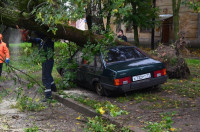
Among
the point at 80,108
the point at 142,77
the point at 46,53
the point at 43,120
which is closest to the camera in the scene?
the point at 43,120

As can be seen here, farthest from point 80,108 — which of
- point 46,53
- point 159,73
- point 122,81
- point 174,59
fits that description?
point 174,59

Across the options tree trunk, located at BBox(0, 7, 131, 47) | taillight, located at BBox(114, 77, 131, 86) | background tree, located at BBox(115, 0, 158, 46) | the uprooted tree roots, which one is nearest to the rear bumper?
taillight, located at BBox(114, 77, 131, 86)

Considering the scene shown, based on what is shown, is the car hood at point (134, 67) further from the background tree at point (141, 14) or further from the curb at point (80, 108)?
the background tree at point (141, 14)

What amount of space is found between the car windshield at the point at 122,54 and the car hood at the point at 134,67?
23 cm

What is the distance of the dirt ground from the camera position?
6270 millimetres

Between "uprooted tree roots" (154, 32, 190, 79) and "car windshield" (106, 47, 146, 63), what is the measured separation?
6.08 feet

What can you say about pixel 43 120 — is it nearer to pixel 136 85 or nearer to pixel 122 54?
pixel 136 85

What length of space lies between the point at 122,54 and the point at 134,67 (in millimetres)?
847

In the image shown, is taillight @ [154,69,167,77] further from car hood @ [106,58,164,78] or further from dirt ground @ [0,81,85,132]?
dirt ground @ [0,81,85,132]

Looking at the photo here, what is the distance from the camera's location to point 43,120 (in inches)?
273

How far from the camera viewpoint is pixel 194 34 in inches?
1085

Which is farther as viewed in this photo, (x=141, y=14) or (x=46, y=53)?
(x=141, y=14)

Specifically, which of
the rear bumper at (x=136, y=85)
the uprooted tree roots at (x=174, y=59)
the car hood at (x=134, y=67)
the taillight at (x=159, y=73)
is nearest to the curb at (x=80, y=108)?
the rear bumper at (x=136, y=85)

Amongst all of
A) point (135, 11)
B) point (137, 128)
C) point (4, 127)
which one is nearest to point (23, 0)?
point (135, 11)
